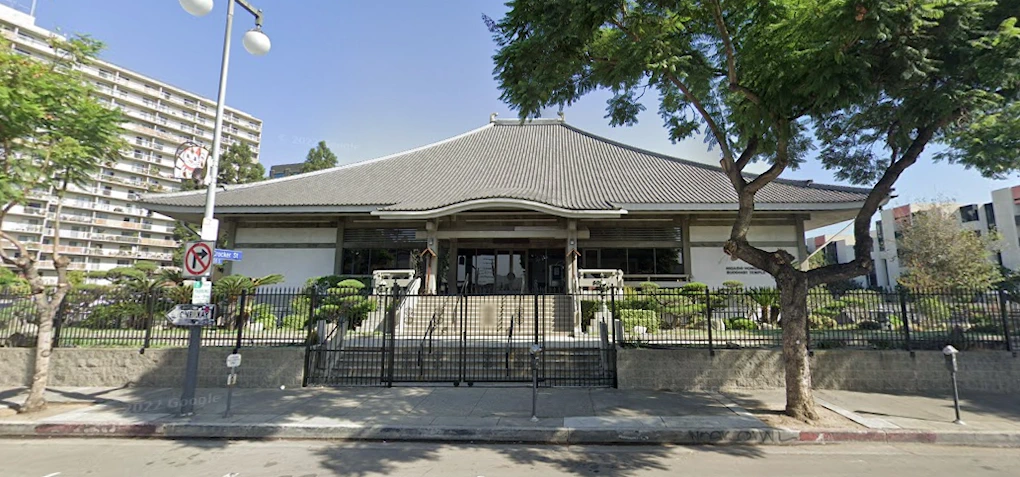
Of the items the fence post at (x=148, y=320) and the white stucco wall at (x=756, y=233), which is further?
the white stucco wall at (x=756, y=233)

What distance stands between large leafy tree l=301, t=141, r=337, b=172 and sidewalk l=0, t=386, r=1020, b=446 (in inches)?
1318

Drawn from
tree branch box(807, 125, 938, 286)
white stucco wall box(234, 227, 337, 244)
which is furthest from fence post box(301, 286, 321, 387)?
white stucco wall box(234, 227, 337, 244)

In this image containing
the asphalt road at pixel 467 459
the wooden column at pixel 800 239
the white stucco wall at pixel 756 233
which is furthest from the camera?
the white stucco wall at pixel 756 233

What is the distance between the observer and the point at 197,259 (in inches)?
309

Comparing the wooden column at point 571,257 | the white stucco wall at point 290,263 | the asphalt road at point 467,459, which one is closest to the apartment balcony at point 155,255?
the white stucco wall at point 290,263

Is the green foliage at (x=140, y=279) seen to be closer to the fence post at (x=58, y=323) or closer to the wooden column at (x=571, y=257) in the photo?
the fence post at (x=58, y=323)

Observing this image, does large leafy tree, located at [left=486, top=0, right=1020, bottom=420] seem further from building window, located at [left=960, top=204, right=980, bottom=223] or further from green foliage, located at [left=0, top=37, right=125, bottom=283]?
building window, located at [left=960, top=204, right=980, bottom=223]

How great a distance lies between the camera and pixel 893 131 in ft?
28.2

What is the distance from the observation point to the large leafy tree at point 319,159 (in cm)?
4044

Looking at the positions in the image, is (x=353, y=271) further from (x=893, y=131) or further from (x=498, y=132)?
(x=893, y=131)

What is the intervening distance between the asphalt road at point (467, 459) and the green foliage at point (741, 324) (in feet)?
16.5

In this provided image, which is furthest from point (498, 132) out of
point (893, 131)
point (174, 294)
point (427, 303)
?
point (893, 131)

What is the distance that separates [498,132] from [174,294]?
19212mm

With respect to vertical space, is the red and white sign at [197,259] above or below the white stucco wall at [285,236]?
below
